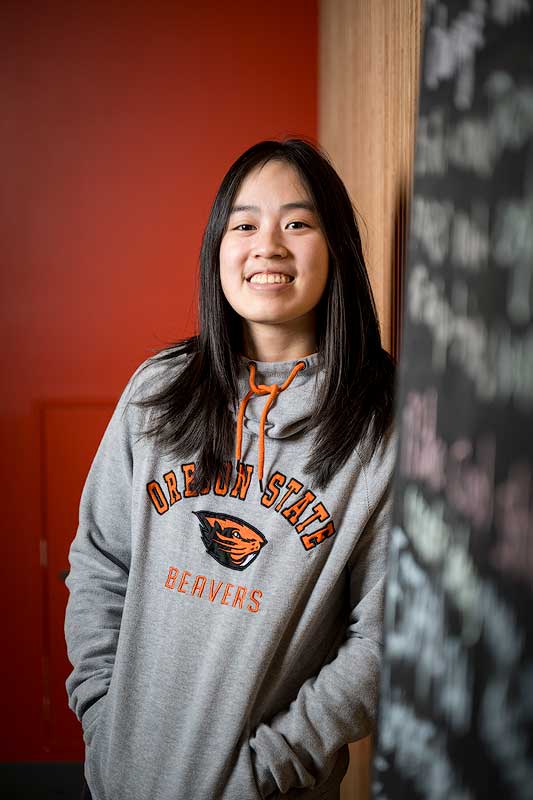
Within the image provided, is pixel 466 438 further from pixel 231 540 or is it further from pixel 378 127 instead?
pixel 378 127

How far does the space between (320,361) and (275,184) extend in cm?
27

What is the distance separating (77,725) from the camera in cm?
236

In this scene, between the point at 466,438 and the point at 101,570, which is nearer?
the point at 466,438

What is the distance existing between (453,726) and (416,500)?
0.38 feet

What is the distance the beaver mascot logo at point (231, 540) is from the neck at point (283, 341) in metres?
0.27

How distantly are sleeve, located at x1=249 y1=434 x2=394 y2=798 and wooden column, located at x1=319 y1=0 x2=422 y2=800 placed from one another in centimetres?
35

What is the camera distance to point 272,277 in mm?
1017

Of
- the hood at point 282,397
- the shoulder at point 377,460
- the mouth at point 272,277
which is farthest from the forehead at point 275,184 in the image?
the shoulder at point 377,460

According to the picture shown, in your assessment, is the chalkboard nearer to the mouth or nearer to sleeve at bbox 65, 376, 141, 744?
the mouth

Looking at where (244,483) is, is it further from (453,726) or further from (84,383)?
(84,383)

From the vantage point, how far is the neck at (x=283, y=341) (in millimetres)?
1095

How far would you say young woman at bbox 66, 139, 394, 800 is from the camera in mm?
947

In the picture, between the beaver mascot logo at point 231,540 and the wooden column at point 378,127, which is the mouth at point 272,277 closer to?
the wooden column at point 378,127

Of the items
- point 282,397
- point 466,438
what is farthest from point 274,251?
point 466,438
